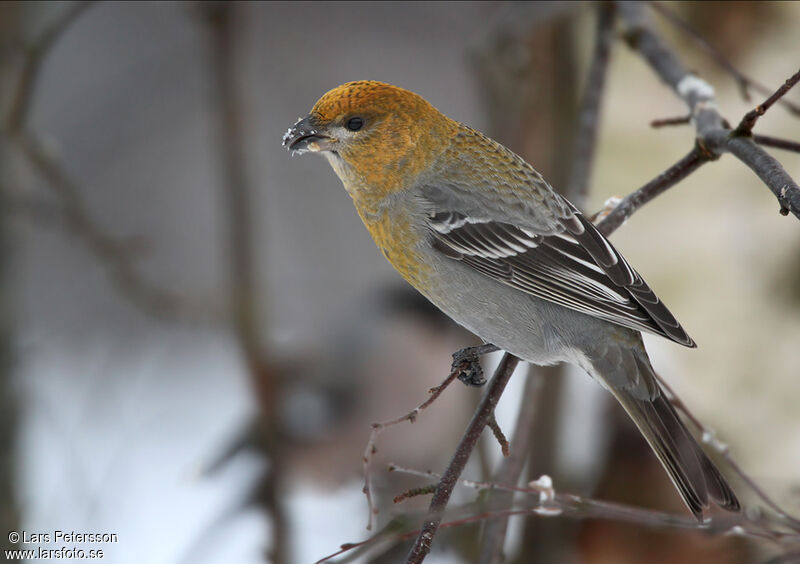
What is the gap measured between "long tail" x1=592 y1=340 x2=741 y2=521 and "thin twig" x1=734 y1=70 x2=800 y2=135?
0.79 m

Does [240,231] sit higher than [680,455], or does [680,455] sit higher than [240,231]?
[240,231]

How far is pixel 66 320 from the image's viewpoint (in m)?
5.29

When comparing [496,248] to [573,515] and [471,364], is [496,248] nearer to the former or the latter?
[471,364]

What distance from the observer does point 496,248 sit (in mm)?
2535

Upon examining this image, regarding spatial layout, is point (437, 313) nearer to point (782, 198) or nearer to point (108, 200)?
point (108, 200)

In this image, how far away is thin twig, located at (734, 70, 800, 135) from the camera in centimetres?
171

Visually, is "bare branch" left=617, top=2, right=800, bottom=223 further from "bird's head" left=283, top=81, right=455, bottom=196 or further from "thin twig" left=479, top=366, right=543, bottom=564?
"thin twig" left=479, top=366, right=543, bottom=564

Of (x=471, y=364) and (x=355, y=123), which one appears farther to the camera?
(x=471, y=364)

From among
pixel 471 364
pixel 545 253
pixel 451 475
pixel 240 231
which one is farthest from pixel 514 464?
pixel 240 231

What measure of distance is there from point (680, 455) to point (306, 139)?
1443 mm

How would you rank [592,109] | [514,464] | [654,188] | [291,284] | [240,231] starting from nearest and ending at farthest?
[654,188] → [514,464] → [592,109] → [240,231] → [291,284]

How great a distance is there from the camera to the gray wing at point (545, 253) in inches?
96.0

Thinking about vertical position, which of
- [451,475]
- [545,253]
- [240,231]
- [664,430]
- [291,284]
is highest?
[291,284]

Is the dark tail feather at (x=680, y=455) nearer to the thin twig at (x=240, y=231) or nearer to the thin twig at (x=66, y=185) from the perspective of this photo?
the thin twig at (x=240, y=231)
